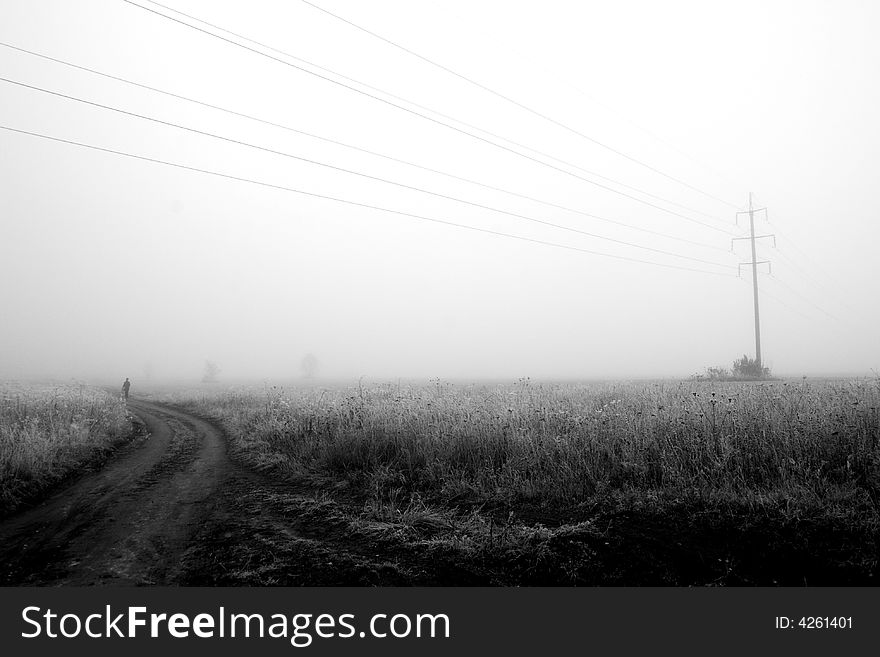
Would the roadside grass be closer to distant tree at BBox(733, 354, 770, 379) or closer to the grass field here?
the grass field

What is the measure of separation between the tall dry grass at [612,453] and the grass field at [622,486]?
0.10 feet

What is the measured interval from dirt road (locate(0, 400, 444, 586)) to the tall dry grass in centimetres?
141

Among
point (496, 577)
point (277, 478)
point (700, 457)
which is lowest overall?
point (277, 478)

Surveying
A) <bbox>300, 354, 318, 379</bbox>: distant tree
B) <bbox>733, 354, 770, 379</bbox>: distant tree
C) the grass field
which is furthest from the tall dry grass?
<bbox>300, 354, 318, 379</bbox>: distant tree

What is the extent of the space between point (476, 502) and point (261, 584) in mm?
3106

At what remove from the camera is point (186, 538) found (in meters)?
5.21

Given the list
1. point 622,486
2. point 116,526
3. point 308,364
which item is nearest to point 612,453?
point 622,486

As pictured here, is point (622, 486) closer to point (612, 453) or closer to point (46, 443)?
point (612, 453)

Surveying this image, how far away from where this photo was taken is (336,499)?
674 cm

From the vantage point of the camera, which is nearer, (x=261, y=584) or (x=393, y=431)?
(x=261, y=584)

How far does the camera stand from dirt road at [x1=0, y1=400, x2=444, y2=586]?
4.09m
